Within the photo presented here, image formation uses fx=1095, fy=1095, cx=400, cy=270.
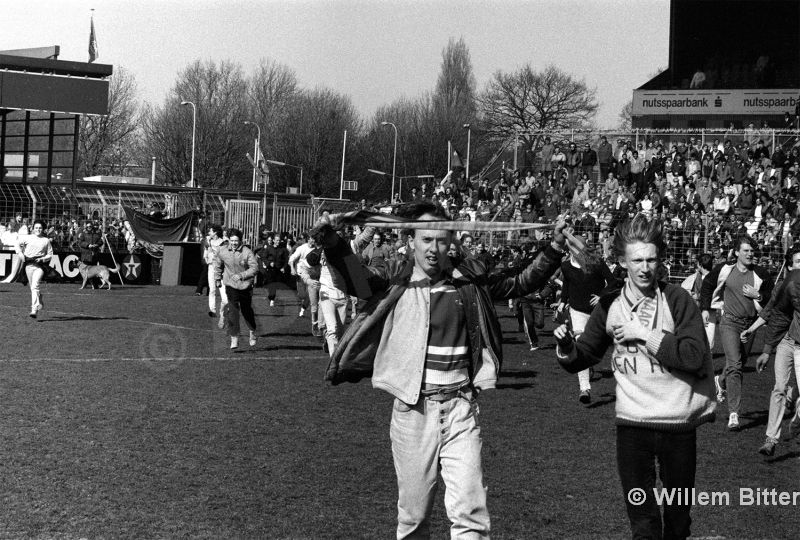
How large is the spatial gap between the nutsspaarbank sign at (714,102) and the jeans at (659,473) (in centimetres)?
4228

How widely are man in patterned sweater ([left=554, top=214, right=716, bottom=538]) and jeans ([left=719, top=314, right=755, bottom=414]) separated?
6136 mm

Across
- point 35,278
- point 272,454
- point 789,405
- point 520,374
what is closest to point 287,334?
point 35,278

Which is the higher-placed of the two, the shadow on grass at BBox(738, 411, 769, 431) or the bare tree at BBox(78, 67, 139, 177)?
the bare tree at BBox(78, 67, 139, 177)

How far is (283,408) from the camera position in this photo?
12.0 metres

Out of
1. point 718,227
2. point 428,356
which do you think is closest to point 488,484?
point 428,356

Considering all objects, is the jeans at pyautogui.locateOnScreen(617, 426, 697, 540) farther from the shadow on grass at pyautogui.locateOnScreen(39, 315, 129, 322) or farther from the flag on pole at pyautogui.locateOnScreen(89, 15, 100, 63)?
the flag on pole at pyautogui.locateOnScreen(89, 15, 100, 63)

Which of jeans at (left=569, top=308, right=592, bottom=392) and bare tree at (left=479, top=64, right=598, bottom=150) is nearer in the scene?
jeans at (left=569, top=308, right=592, bottom=392)

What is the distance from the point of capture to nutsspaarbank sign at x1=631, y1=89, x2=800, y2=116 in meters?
46.3

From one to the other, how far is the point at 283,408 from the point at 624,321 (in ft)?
23.2

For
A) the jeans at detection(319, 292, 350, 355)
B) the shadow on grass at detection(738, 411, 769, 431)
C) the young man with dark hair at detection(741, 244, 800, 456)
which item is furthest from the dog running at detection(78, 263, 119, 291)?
the young man with dark hair at detection(741, 244, 800, 456)

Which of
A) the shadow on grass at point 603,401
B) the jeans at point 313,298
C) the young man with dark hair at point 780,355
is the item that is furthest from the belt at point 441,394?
the jeans at point 313,298

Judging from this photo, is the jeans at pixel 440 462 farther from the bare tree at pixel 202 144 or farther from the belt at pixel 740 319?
the bare tree at pixel 202 144

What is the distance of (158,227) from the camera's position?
38.7 metres

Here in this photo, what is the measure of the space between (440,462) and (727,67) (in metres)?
45.9
